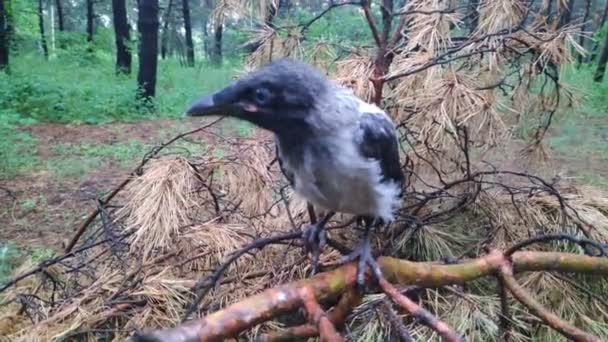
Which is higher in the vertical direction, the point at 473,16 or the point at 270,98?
the point at 473,16

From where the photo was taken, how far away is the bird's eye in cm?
122

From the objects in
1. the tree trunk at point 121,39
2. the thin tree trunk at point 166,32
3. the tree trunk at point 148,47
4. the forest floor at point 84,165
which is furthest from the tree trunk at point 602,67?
the thin tree trunk at point 166,32

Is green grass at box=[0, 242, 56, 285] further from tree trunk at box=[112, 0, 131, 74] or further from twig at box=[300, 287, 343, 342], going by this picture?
tree trunk at box=[112, 0, 131, 74]

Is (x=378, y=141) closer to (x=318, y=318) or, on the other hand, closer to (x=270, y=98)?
(x=270, y=98)

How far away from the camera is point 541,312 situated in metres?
1.25

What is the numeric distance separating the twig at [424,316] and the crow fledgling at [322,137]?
0.22 ft

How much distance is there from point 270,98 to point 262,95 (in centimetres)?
2

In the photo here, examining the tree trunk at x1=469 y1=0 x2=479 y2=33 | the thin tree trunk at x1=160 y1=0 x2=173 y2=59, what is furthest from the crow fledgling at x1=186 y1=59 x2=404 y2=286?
the thin tree trunk at x1=160 y1=0 x2=173 y2=59

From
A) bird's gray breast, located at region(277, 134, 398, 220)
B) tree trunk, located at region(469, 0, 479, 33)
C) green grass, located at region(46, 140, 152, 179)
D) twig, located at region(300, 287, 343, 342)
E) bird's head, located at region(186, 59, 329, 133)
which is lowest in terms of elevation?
green grass, located at region(46, 140, 152, 179)

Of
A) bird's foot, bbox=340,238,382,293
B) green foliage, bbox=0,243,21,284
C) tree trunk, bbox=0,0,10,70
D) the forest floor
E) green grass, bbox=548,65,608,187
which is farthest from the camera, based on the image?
tree trunk, bbox=0,0,10,70

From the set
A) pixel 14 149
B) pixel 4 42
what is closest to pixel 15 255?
pixel 14 149

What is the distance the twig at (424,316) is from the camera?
3.31 ft

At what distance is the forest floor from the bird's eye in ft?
7.15

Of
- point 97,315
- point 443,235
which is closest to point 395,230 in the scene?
point 443,235
